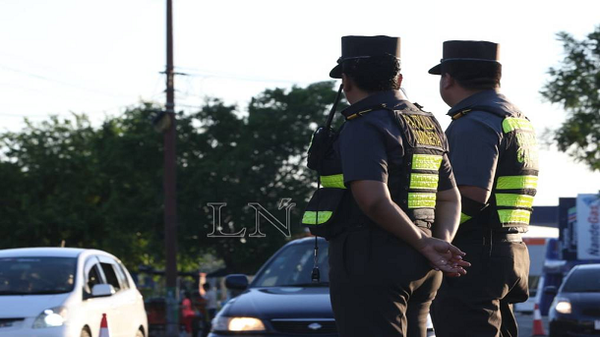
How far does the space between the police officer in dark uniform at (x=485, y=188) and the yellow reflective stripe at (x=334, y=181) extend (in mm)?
976

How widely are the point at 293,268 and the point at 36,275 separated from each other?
300 centimetres

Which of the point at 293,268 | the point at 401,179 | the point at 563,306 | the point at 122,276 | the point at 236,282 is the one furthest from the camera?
the point at 563,306

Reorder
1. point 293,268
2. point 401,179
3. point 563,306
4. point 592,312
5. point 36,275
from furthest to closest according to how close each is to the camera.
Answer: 1. point 563,306
2. point 592,312
3. point 36,275
4. point 293,268
5. point 401,179

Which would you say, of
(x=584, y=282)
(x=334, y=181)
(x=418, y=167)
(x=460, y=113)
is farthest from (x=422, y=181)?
(x=584, y=282)

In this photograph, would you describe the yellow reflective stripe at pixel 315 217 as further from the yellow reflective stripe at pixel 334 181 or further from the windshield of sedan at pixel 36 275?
the windshield of sedan at pixel 36 275

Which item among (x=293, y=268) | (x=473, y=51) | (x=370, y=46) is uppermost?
(x=473, y=51)

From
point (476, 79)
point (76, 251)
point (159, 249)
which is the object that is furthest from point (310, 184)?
point (476, 79)

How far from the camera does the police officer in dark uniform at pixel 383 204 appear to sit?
4.27 metres

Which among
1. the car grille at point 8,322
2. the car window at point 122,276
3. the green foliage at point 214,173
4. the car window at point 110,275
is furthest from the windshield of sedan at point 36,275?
the green foliage at point 214,173

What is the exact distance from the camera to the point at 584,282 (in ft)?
53.8

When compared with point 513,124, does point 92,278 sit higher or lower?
lower

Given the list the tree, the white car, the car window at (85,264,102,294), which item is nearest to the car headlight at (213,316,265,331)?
the white car

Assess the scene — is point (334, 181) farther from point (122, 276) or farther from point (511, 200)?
point (122, 276)

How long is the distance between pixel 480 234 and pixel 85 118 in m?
61.4
